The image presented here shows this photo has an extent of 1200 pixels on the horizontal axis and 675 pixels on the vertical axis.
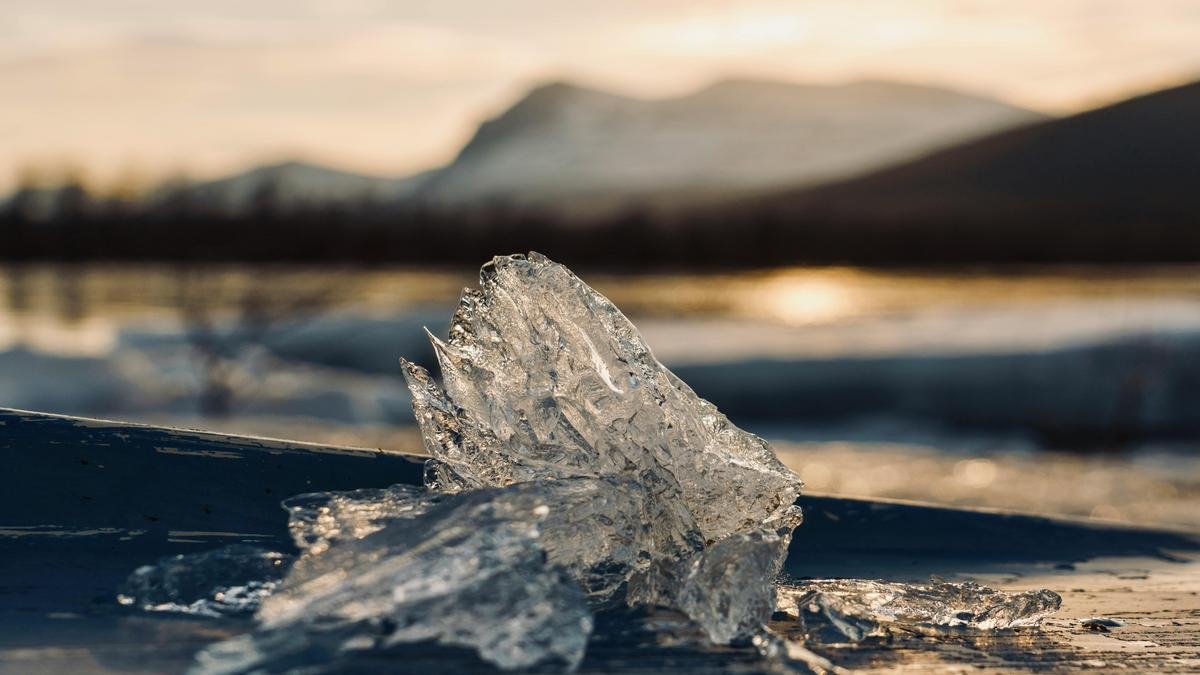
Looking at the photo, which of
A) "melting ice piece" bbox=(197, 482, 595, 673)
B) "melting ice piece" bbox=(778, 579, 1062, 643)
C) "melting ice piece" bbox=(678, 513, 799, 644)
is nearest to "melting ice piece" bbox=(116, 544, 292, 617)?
"melting ice piece" bbox=(197, 482, 595, 673)

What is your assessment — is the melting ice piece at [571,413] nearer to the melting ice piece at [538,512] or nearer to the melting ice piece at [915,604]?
the melting ice piece at [538,512]

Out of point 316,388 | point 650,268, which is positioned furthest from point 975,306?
point 650,268

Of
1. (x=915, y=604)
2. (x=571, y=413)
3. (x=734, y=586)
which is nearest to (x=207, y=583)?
(x=571, y=413)

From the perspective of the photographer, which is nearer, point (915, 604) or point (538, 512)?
point (538, 512)

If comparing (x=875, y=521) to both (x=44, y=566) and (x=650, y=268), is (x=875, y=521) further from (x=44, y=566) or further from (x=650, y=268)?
(x=650, y=268)

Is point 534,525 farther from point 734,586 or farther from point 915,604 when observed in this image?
point 915,604

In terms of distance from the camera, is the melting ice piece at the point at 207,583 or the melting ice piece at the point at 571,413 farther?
the melting ice piece at the point at 571,413

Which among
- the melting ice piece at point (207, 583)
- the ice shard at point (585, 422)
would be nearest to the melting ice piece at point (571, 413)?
the ice shard at point (585, 422)
